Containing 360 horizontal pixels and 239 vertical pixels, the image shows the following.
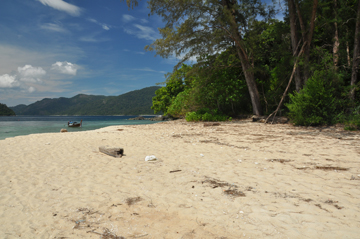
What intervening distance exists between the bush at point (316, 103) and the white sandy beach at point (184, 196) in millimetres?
6430

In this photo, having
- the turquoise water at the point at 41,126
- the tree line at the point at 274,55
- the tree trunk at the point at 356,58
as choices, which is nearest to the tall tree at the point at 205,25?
the tree line at the point at 274,55

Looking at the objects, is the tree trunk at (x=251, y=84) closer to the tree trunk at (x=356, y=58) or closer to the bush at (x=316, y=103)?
the bush at (x=316, y=103)

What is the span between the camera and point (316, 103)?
11570 millimetres

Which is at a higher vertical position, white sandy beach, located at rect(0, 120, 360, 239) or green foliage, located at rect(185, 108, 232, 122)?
green foliage, located at rect(185, 108, 232, 122)

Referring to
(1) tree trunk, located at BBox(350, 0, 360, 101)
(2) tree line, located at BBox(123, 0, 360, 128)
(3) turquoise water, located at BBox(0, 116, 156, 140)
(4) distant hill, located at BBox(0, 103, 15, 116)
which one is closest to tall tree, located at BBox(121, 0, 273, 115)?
(2) tree line, located at BBox(123, 0, 360, 128)

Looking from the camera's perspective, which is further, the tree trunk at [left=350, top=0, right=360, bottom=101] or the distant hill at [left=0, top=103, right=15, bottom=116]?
the distant hill at [left=0, top=103, right=15, bottom=116]

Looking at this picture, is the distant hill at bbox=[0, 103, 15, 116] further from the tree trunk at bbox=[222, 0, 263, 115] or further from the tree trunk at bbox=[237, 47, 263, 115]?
the tree trunk at bbox=[237, 47, 263, 115]

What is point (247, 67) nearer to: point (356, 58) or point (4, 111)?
point (356, 58)

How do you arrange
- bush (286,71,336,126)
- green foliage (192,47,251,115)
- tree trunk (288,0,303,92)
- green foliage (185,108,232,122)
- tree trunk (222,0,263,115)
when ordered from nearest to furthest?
bush (286,71,336,126) < tree trunk (288,0,303,92) < tree trunk (222,0,263,115) < green foliage (192,47,251,115) < green foliage (185,108,232,122)

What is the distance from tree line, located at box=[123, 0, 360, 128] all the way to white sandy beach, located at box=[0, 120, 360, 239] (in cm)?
733

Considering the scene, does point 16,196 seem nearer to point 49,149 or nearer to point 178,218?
point 178,218

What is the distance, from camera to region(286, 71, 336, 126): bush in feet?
37.2

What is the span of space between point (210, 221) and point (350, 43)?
17.0 metres

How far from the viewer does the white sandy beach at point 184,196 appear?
2.38 meters
